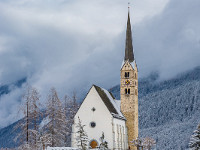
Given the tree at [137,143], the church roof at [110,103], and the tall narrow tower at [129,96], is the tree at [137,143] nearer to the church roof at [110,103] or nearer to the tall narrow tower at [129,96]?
the tall narrow tower at [129,96]

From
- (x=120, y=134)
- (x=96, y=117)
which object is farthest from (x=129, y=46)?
(x=96, y=117)

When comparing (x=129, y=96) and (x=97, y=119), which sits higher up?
(x=129, y=96)

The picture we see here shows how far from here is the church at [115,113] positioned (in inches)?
3312

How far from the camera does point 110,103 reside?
90.4 meters

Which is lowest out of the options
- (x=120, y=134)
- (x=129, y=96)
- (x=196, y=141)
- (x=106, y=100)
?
(x=196, y=141)

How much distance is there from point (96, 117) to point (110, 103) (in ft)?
21.4

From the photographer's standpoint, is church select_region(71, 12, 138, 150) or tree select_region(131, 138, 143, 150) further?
tree select_region(131, 138, 143, 150)

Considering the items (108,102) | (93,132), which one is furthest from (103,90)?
(93,132)

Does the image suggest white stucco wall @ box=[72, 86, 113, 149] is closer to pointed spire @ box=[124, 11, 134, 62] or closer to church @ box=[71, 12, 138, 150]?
church @ box=[71, 12, 138, 150]

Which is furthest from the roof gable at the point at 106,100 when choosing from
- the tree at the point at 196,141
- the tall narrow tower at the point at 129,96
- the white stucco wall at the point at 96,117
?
the tree at the point at 196,141

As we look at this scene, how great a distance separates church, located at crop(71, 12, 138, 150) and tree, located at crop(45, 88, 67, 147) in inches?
116

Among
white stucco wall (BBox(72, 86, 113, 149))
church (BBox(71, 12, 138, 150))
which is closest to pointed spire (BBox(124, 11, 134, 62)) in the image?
church (BBox(71, 12, 138, 150))

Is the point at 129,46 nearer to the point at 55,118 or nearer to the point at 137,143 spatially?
the point at 137,143

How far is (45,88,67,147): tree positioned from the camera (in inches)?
3059
